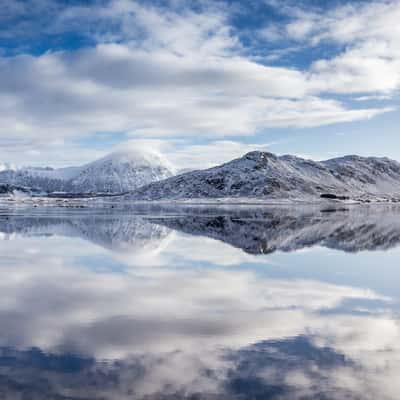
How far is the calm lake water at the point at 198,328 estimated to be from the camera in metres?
9.56

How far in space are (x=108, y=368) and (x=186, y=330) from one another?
3389mm

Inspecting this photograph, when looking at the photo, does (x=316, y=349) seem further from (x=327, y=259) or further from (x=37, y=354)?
(x=327, y=259)

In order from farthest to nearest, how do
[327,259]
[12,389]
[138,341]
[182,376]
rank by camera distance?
[327,259], [138,341], [182,376], [12,389]

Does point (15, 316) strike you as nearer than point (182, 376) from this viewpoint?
No

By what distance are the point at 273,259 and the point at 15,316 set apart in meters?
16.5

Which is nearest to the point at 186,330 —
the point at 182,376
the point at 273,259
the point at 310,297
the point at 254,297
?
the point at 182,376

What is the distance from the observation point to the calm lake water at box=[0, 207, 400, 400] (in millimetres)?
9562

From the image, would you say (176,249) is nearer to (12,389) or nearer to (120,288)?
(120,288)

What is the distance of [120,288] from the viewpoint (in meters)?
19.0

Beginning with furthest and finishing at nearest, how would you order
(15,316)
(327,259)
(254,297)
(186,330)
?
(327,259)
(254,297)
(15,316)
(186,330)

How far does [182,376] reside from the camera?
995 centimetres

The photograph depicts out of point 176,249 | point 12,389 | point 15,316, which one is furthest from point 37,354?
point 176,249

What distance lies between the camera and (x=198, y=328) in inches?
531

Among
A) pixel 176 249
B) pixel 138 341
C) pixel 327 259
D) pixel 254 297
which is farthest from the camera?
pixel 176 249
